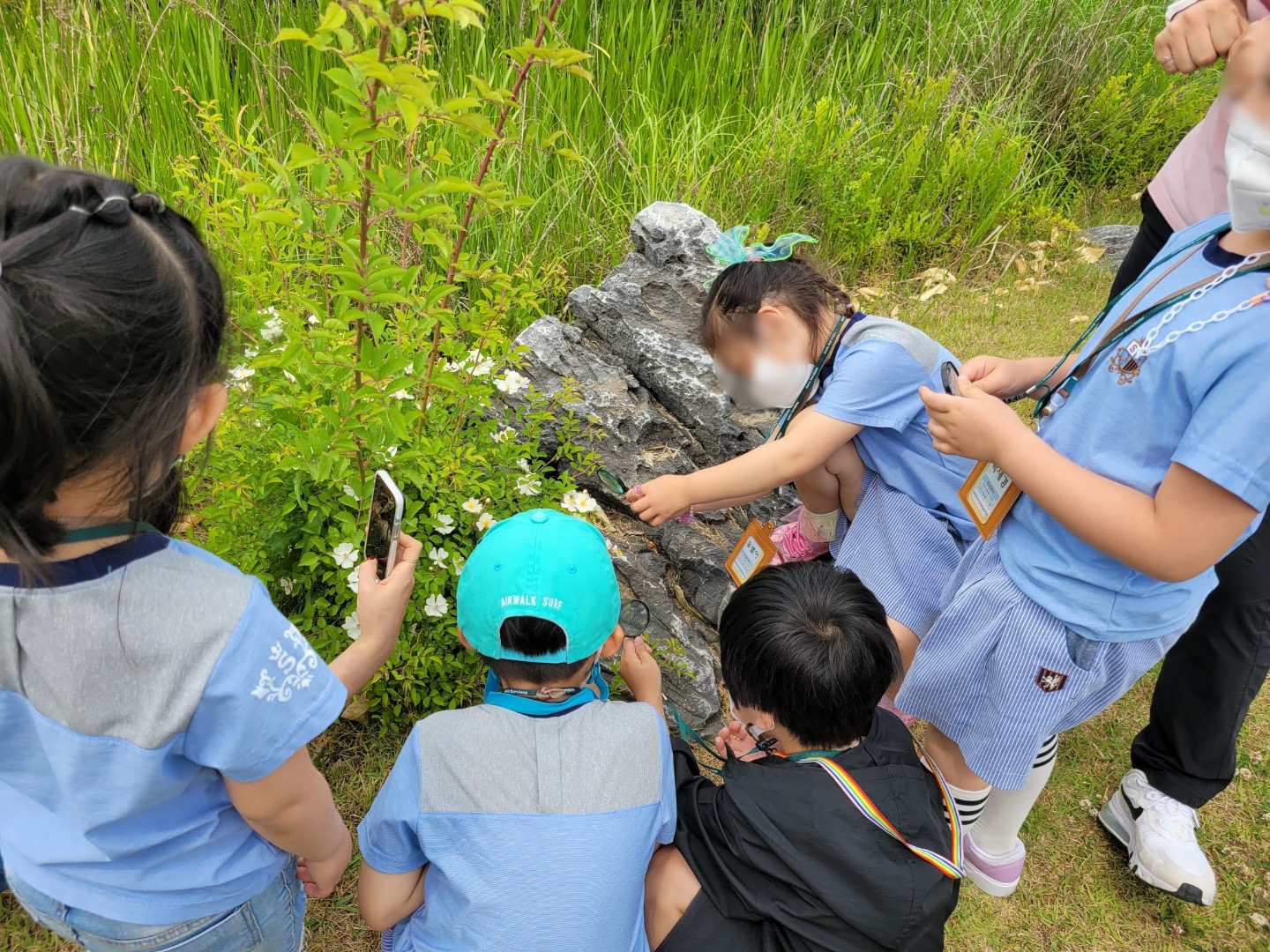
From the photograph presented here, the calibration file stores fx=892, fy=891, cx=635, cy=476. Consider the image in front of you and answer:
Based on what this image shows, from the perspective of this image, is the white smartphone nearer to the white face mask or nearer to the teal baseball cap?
the teal baseball cap

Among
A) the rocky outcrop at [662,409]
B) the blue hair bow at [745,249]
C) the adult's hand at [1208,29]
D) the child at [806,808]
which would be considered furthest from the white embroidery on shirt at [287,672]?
the adult's hand at [1208,29]

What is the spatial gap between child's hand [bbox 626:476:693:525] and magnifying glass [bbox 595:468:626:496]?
31cm

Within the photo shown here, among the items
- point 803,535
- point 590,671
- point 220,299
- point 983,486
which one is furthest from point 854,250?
point 220,299

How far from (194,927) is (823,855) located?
3.19ft

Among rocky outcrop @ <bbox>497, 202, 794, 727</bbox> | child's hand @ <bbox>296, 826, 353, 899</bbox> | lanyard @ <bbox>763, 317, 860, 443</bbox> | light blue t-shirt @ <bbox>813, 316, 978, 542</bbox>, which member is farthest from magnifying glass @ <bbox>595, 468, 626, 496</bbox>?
child's hand @ <bbox>296, 826, 353, 899</bbox>

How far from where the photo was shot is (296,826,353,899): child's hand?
4.52 feet

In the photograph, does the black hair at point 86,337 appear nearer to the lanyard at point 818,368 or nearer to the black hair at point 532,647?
the black hair at point 532,647

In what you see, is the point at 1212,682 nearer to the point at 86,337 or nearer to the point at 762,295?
the point at 762,295

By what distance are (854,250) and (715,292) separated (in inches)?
98.5

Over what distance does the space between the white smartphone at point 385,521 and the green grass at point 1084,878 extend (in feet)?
2.50

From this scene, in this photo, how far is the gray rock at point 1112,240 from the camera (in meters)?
5.12

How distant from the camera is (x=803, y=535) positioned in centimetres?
264

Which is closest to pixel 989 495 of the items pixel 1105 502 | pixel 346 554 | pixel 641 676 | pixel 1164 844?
pixel 1105 502

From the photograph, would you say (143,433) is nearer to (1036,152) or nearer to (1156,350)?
(1156,350)
